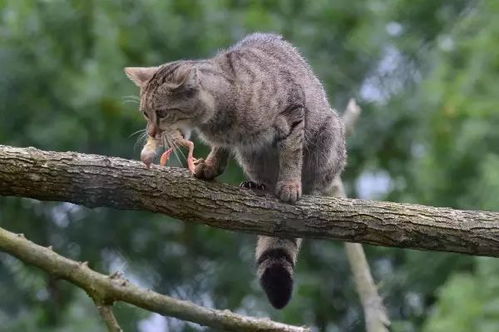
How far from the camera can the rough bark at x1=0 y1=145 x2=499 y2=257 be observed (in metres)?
4.35

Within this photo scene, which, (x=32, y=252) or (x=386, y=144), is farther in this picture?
(x=386, y=144)

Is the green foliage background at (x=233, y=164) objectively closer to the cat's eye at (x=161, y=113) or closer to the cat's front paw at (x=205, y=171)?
the cat's front paw at (x=205, y=171)

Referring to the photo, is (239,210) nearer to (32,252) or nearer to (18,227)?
(32,252)

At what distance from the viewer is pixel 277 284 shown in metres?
Result: 4.78

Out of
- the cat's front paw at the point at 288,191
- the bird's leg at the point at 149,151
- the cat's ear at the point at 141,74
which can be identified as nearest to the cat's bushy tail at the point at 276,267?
the cat's front paw at the point at 288,191

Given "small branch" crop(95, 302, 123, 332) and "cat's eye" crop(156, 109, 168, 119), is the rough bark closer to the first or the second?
"cat's eye" crop(156, 109, 168, 119)

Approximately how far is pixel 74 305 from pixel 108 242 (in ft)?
2.10

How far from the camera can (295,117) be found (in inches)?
196

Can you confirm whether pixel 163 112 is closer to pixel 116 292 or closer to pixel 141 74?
pixel 141 74

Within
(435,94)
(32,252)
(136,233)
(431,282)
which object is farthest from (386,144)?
(32,252)

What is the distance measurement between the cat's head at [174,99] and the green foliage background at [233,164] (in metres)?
2.54

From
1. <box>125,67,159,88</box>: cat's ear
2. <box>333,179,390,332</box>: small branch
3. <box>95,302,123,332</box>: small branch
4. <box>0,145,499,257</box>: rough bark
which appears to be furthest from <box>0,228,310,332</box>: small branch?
<box>333,179,390,332</box>: small branch

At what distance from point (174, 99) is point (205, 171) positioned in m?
0.33

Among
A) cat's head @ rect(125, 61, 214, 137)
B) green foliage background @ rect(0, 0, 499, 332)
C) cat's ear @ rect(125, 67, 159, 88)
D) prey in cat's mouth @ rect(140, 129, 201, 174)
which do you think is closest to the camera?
prey in cat's mouth @ rect(140, 129, 201, 174)
